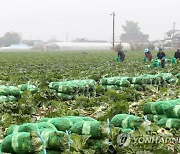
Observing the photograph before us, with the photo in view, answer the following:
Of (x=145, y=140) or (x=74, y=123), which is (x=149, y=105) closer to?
(x=74, y=123)

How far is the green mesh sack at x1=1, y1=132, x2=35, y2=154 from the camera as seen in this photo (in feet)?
12.3

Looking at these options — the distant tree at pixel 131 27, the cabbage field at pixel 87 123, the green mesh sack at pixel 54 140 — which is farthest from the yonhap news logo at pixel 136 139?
the distant tree at pixel 131 27

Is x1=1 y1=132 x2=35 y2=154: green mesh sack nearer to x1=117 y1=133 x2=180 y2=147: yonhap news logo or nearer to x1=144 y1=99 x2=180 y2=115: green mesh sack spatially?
x1=117 y1=133 x2=180 y2=147: yonhap news logo

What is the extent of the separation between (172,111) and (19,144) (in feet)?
8.31

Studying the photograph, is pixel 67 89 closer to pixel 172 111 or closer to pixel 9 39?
pixel 172 111

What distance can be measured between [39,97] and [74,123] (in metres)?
3.66

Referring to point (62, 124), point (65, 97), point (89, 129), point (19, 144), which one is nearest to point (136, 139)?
point (89, 129)

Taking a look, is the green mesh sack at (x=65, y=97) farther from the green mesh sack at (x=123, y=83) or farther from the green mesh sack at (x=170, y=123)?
the green mesh sack at (x=170, y=123)

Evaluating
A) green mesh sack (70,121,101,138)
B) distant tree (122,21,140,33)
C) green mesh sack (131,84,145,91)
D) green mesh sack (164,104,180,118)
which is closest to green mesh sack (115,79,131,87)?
green mesh sack (131,84,145,91)

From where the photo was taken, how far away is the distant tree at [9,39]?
146 meters

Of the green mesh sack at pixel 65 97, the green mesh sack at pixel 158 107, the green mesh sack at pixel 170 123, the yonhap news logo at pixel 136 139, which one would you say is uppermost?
the yonhap news logo at pixel 136 139

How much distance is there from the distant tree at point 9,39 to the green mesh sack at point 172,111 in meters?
143

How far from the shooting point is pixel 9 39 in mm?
147375

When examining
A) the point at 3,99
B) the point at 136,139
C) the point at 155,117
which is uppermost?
the point at 136,139
